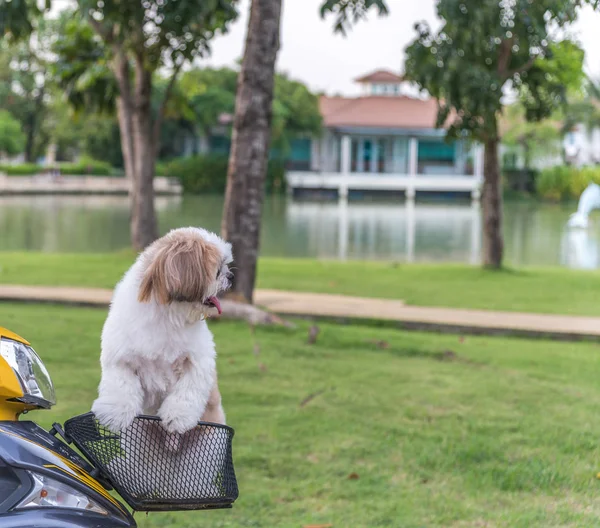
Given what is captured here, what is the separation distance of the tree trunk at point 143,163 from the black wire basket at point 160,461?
1262 cm

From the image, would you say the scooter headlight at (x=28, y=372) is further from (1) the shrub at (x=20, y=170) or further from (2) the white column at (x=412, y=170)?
(1) the shrub at (x=20, y=170)

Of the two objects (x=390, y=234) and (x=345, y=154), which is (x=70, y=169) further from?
(x=390, y=234)

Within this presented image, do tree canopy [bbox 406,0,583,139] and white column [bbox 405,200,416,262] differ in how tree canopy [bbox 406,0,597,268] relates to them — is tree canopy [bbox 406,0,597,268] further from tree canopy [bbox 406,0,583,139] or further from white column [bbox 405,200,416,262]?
white column [bbox 405,200,416,262]

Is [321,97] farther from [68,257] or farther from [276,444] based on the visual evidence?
[276,444]

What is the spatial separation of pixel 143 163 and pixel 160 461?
42.7ft

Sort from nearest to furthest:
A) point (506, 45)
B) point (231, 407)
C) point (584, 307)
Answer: point (231, 407) → point (584, 307) → point (506, 45)

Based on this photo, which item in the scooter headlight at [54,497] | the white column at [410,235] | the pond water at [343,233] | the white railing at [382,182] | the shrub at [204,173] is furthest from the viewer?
the white railing at [382,182]

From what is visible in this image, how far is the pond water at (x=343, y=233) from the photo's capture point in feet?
69.1

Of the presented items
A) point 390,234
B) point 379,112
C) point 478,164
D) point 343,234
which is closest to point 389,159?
point 379,112

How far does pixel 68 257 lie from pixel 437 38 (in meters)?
7.53

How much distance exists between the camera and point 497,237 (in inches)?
587

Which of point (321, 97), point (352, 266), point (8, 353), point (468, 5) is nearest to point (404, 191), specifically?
point (321, 97)

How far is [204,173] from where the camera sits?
55.3m

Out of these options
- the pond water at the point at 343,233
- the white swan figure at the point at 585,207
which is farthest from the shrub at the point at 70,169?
the white swan figure at the point at 585,207
